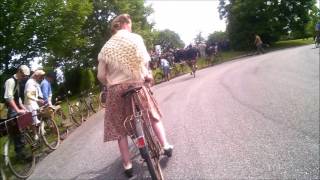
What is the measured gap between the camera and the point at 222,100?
11.4 m

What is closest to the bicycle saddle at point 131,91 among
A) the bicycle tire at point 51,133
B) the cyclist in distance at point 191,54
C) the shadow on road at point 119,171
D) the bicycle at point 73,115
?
the shadow on road at point 119,171

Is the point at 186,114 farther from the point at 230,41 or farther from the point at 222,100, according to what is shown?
the point at 230,41

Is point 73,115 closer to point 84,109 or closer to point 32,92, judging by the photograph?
point 84,109

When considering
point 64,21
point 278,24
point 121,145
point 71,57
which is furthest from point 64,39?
point 278,24

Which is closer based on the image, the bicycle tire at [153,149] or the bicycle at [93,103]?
the bicycle tire at [153,149]

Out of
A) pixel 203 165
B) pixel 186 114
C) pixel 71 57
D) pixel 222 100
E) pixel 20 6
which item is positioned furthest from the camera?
pixel 71 57

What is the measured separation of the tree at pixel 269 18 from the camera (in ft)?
165

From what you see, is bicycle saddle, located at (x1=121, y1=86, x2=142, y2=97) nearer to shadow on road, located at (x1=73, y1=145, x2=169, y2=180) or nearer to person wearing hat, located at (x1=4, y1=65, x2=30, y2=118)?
shadow on road, located at (x1=73, y1=145, x2=169, y2=180)

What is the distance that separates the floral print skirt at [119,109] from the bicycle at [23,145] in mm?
2824

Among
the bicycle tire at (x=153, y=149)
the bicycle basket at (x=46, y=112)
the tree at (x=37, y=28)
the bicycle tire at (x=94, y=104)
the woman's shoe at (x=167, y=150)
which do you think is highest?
the tree at (x=37, y=28)

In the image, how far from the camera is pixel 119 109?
5.25m

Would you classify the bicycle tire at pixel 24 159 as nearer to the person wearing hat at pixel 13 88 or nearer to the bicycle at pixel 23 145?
the bicycle at pixel 23 145

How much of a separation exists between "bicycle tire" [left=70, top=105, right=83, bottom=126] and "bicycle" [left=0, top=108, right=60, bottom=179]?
3886 millimetres

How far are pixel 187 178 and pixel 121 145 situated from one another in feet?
3.33
